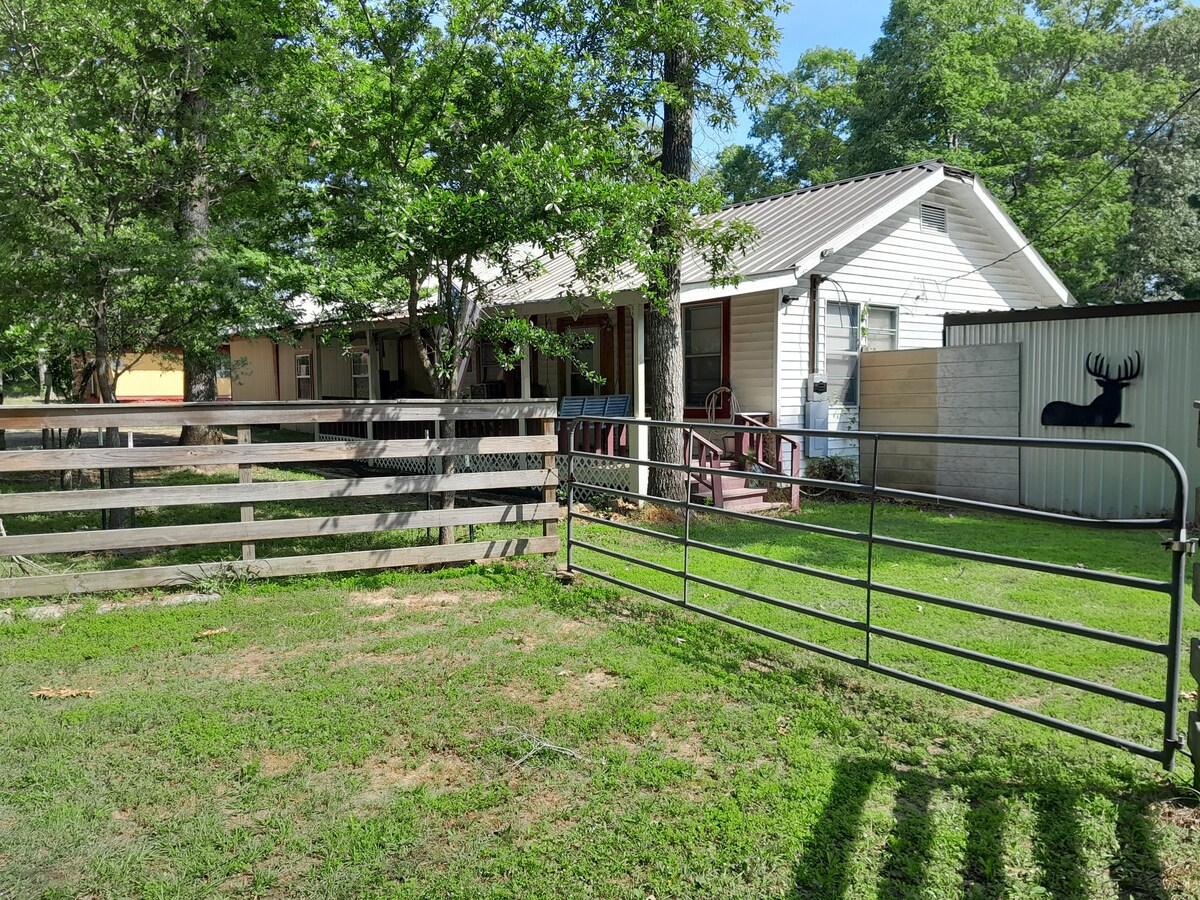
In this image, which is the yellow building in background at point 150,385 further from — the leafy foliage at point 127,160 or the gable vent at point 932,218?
the gable vent at point 932,218

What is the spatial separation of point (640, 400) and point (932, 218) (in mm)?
6569

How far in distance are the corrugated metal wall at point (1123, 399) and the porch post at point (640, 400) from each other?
4731 mm

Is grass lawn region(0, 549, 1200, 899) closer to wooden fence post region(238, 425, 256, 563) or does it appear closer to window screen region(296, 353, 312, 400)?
wooden fence post region(238, 425, 256, 563)

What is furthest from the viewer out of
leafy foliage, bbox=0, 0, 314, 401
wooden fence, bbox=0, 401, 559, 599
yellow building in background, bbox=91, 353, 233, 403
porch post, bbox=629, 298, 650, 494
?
yellow building in background, bbox=91, 353, 233, 403

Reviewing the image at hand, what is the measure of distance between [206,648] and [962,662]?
14.7ft

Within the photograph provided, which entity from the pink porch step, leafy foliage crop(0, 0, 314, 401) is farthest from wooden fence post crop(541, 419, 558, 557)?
leafy foliage crop(0, 0, 314, 401)

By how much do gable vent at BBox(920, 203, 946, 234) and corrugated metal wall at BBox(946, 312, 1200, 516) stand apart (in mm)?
3104

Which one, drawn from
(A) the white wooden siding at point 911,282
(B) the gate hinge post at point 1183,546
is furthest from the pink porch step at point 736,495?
(B) the gate hinge post at point 1183,546

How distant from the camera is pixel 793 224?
13.1m

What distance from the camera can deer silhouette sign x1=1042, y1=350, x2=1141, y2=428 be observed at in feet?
33.3

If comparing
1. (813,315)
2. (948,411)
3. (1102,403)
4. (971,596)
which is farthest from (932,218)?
(971,596)

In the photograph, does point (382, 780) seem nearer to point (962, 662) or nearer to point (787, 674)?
point (787, 674)

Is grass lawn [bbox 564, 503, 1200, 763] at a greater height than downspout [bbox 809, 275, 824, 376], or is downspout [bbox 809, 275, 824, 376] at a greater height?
downspout [bbox 809, 275, 824, 376]

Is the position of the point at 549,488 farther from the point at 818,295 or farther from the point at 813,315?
the point at 818,295
